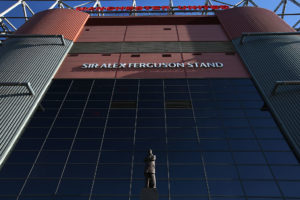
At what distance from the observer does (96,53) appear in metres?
32.6

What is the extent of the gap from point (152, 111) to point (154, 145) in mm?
4364

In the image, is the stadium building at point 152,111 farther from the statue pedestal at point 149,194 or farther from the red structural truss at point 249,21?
the statue pedestal at point 149,194

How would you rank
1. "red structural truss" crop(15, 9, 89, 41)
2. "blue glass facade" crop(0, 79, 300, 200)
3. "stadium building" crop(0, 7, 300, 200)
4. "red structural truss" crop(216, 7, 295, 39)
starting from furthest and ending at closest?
"red structural truss" crop(15, 9, 89, 41) < "red structural truss" crop(216, 7, 295, 39) < "stadium building" crop(0, 7, 300, 200) < "blue glass facade" crop(0, 79, 300, 200)

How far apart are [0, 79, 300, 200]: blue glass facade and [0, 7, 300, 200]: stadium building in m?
0.08

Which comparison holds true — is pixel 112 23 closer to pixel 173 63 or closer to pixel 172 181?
pixel 173 63

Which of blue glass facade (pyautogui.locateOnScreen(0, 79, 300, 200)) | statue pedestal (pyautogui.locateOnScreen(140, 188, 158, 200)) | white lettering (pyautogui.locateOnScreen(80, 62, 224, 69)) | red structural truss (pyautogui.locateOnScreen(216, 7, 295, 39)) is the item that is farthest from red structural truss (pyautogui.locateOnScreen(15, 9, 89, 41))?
statue pedestal (pyautogui.locateOnScreen(140, 188, 158, 200))

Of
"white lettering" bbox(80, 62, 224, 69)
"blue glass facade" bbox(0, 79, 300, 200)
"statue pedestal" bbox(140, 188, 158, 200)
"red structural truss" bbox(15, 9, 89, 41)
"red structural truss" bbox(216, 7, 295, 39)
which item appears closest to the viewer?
"statue pedestal" bbox(140, 188, 158, 200)

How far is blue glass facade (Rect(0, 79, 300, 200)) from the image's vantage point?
16.4 meters

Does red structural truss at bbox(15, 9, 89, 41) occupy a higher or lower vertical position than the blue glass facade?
higher

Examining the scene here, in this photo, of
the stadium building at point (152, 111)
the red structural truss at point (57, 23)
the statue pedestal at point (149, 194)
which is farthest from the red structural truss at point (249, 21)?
the statue pedestal at point (149, 194)

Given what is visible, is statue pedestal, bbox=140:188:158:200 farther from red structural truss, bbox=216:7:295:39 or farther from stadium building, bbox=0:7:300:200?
red structural truss, bbox=216:7:295:39

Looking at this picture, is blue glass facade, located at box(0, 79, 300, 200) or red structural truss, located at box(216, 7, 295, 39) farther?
red structural truss, located at box(216, 7, 295, 39)

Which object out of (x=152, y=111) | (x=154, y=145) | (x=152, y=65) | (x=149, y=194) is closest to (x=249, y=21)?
(x=152, y=65)

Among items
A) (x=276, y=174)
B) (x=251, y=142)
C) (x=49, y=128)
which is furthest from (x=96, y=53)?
(x=276, y=174)
